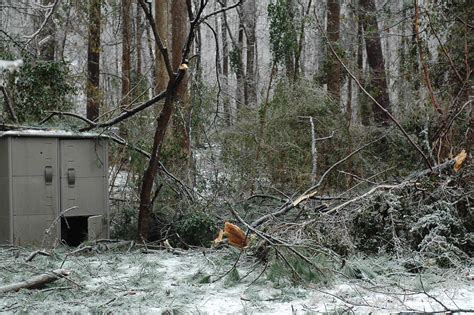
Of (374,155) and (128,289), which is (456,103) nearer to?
(374,155)

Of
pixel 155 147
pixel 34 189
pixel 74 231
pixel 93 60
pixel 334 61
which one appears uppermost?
pixel 93 60

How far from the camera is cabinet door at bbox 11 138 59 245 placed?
735 cm

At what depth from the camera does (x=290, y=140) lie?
1122cm

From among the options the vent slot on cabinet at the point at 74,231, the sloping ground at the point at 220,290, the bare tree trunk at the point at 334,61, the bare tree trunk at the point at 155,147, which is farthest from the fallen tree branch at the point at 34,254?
the bare tree trunk at the point at 334,61

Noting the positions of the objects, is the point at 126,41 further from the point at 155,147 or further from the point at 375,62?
the point at 155,147

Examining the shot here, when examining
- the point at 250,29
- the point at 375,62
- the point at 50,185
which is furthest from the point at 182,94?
the point at 250,29

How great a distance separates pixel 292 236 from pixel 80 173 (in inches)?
129

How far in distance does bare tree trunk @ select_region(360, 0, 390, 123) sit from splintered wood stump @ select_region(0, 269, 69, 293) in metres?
9.25

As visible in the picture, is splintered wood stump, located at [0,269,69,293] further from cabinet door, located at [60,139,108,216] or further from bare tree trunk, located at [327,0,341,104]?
bare tree trunk, located at [327,0,341,104]

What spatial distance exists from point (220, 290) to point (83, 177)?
3567 millimetres

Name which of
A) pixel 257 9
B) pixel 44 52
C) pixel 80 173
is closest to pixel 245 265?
pixel 80 173

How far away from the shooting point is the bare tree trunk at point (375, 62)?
13.6 m

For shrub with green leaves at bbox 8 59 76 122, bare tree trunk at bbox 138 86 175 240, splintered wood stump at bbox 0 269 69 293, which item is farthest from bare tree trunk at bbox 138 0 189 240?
shrub with green leaves at bbox 8 59 76 122

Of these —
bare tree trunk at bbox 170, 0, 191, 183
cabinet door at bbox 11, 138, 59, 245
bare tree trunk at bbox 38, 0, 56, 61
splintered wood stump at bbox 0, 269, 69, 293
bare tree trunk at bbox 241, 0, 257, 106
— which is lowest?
splintered wood stump at bbox 0, 269, 69, 293
